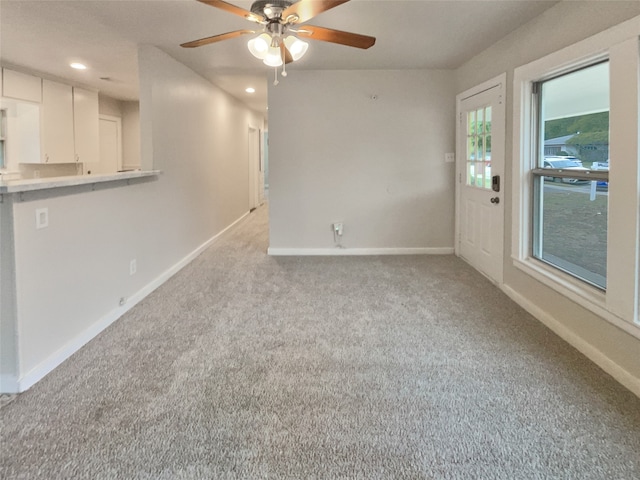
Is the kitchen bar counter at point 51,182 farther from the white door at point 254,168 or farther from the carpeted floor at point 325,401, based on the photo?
the white door at point 254,168

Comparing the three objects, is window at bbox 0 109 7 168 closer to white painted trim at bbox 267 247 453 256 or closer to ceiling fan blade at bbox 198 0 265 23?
white painted trim at bbox 267 247 453 256

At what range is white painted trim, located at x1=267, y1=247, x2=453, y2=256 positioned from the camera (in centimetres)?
547

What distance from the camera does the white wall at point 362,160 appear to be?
525 centimetres

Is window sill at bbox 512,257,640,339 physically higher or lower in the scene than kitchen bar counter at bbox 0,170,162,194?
lower

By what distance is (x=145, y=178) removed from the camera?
12.8ft

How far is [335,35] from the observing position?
2.55 m

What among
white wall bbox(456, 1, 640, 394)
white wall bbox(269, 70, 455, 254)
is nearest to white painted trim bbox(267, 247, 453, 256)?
white wall bbox(269, 70, 455, 254)

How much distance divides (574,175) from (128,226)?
132 inches

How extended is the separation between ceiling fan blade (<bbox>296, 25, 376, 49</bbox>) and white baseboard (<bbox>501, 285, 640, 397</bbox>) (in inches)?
87.4

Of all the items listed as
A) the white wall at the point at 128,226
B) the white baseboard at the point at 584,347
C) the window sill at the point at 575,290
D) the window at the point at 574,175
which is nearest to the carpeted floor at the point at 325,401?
the white baseboard at the point at 584,347

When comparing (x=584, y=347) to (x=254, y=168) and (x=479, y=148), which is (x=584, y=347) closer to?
(x=479, y=148)

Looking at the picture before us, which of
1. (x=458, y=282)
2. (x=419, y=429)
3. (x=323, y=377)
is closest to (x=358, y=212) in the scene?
(x=458, y=282)

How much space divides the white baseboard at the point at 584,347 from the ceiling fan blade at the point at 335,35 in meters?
2.22

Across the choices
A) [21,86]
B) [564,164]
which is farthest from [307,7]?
[21,86]
